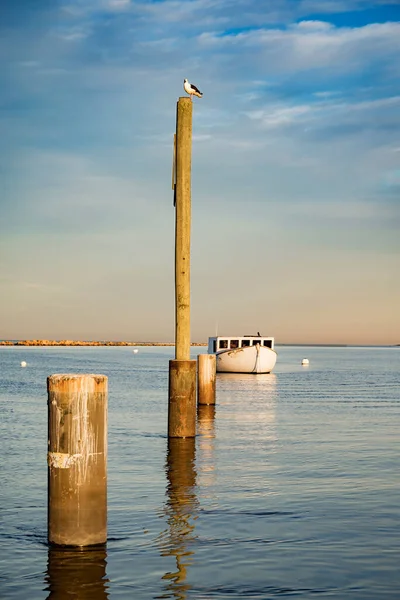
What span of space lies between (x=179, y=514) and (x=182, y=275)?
279 inches

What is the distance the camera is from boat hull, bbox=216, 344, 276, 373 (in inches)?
2319

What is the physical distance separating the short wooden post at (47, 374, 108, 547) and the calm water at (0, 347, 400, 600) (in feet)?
1.35

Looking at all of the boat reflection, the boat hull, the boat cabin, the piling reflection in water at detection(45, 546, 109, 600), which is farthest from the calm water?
the boat cabin

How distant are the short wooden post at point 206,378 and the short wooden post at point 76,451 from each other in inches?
Result: 724

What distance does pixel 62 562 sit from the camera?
8.81m

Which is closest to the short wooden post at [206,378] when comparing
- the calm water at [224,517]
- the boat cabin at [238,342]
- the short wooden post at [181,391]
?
the calm water at [224,517]

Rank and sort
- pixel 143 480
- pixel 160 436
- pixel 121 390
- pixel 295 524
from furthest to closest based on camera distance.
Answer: pixel 121 390
pixel 160 436
pixel 143 480
pixel 295 524

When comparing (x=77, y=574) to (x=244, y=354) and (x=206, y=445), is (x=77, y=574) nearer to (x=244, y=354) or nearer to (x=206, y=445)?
(x=206, y=445)

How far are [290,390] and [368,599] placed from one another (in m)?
35.0

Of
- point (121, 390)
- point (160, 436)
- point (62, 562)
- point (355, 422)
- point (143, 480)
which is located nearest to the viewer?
point (62, 562)

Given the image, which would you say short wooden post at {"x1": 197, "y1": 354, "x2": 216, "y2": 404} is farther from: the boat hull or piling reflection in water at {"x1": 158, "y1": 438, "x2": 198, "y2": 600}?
the boat hull

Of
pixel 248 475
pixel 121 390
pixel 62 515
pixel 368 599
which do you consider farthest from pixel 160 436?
pixel 121 390

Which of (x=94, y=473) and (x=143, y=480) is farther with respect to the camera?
(x=143, y=480)

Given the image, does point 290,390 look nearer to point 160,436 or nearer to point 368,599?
point 160,436
